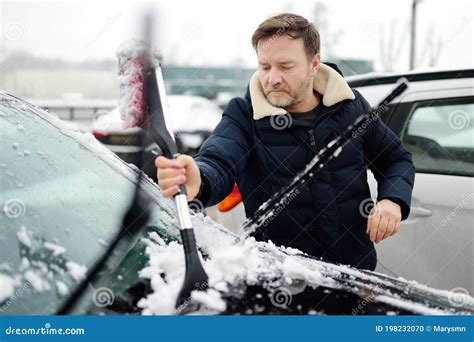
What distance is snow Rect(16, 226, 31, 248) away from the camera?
1.50m

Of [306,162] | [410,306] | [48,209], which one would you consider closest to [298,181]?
[306,162]

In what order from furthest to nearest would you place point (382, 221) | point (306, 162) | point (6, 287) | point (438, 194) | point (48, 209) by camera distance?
point (438, 194), point (306, 162), point (382, 221), point (48, 209), point (6, 287)

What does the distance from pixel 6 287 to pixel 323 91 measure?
1160 mm

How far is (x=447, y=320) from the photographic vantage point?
61.9 inches

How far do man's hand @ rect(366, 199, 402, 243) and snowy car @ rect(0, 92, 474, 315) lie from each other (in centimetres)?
13

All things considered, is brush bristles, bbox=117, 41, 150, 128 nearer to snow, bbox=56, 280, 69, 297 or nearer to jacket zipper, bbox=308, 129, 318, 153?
snow, bbox=56, 280, 69, 297

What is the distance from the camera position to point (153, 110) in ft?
5.20

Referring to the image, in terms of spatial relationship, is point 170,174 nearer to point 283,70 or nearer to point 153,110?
point 153,110

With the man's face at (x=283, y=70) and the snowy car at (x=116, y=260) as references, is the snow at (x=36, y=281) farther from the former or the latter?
the man's face at (x=283, y=70)

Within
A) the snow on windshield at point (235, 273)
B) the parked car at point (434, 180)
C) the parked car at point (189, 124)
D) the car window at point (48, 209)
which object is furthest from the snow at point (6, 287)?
the parked car at point (189, 124)

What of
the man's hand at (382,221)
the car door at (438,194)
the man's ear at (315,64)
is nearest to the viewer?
the man's hand at (382,221)

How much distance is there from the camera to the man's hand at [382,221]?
188 cm

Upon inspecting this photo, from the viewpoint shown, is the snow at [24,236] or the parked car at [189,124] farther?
the parked car at [189,124]

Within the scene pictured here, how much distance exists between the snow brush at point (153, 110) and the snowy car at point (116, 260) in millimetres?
43
